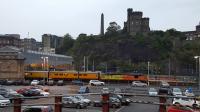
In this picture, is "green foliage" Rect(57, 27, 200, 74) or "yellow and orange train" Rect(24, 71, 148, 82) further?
"green foliage" Rect(57, 27, 200, 74)

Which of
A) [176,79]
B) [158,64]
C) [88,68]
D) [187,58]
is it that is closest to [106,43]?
[88,68]

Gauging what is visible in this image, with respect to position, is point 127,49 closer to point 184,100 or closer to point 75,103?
point 75,103

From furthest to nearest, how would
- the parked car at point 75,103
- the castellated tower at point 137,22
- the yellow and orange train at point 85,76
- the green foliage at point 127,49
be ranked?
1. the castellated tower at point 137,22
2. the green foliage at point 127,49
3. the yellow and orange train at point 85,76
4. the parked car at point 75,103

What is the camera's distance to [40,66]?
131 metres

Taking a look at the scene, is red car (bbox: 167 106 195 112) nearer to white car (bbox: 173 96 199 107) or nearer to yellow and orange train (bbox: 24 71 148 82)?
white car (bbox: 173 96 199 107)

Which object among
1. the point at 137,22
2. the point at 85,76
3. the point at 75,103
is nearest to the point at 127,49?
the point at 137,22

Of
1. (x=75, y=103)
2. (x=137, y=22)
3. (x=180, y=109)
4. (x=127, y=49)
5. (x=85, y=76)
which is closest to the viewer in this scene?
(x=180, y=109)

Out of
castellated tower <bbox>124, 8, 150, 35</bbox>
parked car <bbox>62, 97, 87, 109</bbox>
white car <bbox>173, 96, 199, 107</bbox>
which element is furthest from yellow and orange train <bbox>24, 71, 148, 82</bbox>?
castellated tower <bbox>124, 8, 150, 35</bbox>

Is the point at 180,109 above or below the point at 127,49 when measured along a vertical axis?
below

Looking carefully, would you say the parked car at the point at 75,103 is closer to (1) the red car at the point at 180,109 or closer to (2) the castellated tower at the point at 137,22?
(1) the red car at the point at 180,109

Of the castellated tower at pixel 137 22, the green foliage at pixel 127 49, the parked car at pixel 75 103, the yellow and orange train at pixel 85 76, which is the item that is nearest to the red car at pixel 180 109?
the parked car at pixel 75 103

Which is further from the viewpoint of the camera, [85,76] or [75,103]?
[85,76]

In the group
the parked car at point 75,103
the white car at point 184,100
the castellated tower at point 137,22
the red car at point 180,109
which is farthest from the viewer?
the castellated tower at point 137,22

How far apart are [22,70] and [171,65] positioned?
57821 mm
